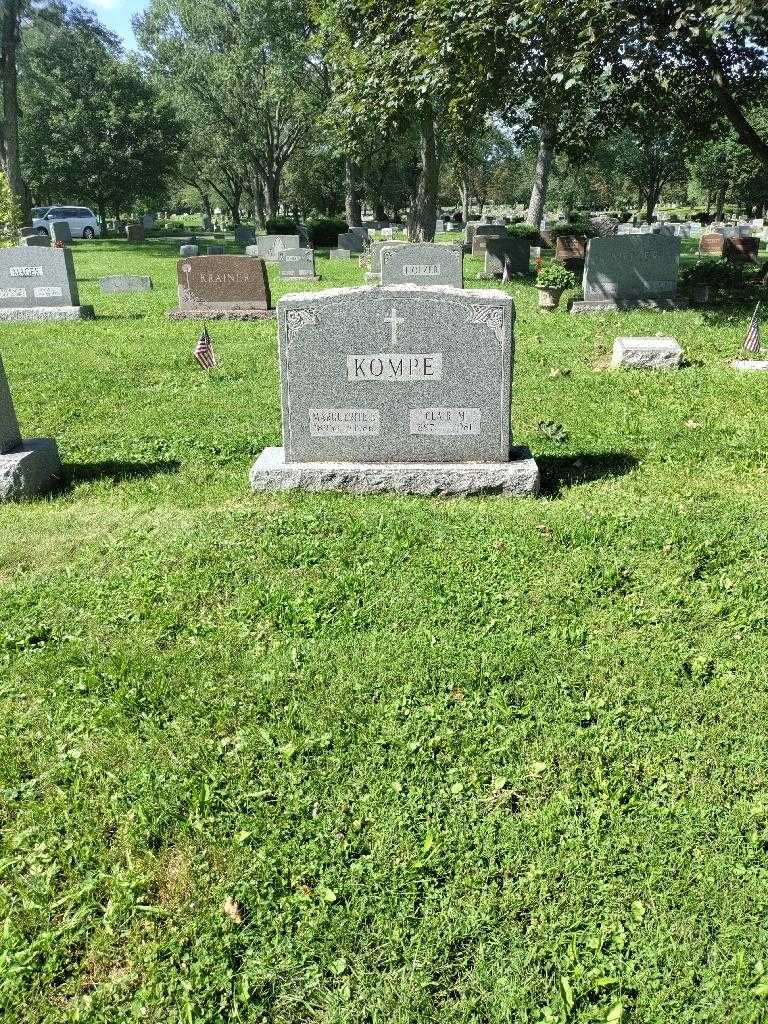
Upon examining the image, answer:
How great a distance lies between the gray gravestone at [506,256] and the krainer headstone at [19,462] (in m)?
16.4

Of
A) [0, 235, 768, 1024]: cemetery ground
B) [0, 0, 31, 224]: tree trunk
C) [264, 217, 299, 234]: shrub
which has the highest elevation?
[0, 0, 31, 224]: tree trunk

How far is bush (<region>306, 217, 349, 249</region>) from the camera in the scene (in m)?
35.6

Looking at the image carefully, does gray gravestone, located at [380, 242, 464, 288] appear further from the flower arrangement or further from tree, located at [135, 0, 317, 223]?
tree, located at [135, 0, 317, 223]

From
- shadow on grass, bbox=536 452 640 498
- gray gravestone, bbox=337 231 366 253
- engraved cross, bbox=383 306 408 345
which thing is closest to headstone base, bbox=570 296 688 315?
shadow on grass, bbox=536 452 640 498

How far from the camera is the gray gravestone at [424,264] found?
1491cm

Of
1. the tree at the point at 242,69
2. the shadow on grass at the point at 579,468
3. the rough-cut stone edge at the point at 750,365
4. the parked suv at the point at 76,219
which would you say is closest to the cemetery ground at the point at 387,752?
the shadow on grass at the point at 579,468

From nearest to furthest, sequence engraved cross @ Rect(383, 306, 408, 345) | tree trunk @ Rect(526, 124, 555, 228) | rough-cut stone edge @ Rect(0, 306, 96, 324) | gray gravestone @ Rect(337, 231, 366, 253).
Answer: engraved cross @ Rect(383, 306, 408, 345), rough-cut stone edge @ Rect(0, 306, 96, 324), gray gravestone @ Rect(337, 231, 366, 253), tree trunk @ Rect(526, 124, 555, 228)

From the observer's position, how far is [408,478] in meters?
5.71

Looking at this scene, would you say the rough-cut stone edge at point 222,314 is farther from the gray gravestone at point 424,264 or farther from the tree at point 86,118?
the tree at point 86,118

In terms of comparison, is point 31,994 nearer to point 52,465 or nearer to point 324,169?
point 52,465

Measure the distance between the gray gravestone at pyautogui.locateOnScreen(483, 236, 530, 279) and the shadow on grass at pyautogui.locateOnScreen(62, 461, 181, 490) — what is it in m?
15.8

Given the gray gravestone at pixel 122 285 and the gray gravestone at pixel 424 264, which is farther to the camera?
the gray gravestone at pixel 122 285

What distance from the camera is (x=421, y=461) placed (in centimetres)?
584

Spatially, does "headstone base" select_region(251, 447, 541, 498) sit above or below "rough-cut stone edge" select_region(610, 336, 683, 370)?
below
